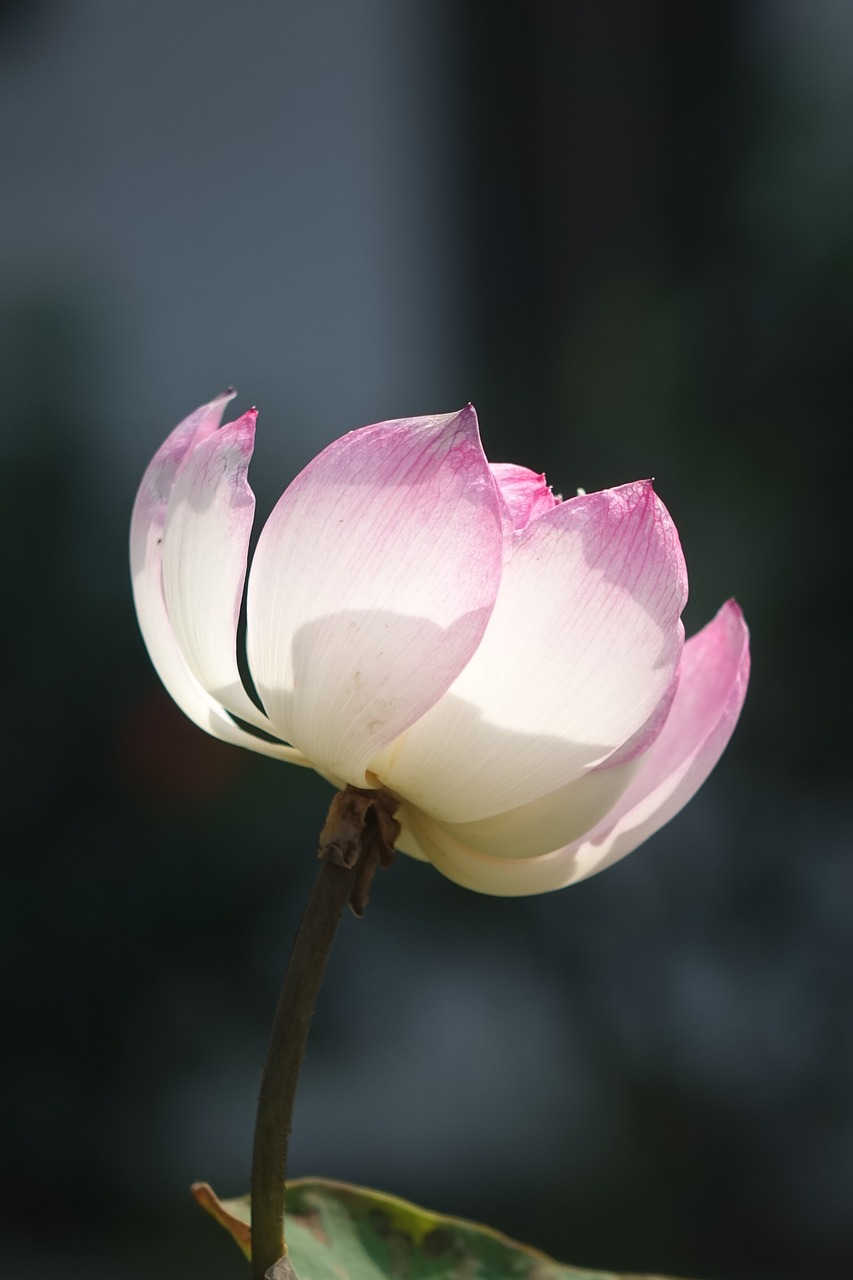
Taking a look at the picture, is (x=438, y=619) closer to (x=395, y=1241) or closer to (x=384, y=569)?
(x=384, y=569)

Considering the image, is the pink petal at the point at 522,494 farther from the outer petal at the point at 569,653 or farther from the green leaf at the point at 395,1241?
the green leaf at the point at 395,1241

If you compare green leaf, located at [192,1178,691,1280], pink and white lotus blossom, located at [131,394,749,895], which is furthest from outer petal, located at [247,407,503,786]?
green leaf, located at [192,1178,691,1280]

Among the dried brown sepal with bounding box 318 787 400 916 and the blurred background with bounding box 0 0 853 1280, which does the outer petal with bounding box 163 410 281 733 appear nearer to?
the dried brown sepal with bounding box 318 787 400 916

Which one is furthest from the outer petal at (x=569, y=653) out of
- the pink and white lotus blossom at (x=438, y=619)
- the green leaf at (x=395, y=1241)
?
the green leaf at (x=395, y=1241)

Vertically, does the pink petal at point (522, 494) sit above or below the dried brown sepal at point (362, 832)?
above

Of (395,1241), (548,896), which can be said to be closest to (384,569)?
(395,1241)

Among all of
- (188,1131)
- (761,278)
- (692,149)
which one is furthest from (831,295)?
(188,1131)

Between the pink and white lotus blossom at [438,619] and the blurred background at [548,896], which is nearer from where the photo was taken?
the pink and white lotus blossom at [438,619]
